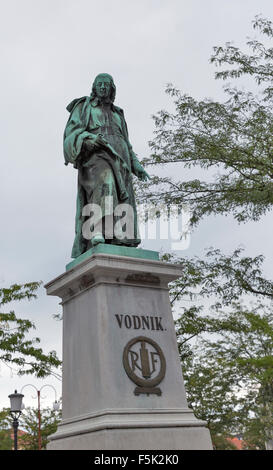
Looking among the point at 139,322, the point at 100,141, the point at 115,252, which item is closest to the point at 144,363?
the point at 139,322

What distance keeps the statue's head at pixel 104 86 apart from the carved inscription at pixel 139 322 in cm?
330

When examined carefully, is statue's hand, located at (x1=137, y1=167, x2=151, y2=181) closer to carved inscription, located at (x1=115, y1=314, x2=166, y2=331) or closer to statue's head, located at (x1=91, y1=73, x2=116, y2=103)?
statue's head, located at (x1=91, y1=73, x2=116, y2=103)

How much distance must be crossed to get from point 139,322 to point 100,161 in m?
2.31

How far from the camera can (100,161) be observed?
7.26 m

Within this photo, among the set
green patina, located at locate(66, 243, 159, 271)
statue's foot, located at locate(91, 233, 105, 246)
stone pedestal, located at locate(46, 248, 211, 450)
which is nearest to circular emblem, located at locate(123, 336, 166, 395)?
stone pedestal, located at locate(46, 248, 211, 450)

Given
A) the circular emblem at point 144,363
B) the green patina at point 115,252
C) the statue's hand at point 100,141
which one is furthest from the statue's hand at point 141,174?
the circular emblem at point 144,363

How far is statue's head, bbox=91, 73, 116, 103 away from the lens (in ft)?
25.2

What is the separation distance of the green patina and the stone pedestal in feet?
0.21

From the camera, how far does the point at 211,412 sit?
24422 millimetres

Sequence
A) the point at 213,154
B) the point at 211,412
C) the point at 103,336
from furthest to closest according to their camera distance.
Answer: the point at 211,412, the point at 213,154, the point at 103,336

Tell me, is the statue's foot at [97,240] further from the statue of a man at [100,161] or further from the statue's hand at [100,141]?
the statue's hand at [100,141]
